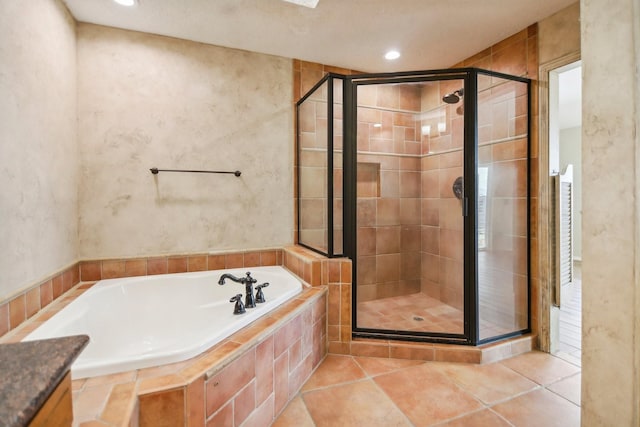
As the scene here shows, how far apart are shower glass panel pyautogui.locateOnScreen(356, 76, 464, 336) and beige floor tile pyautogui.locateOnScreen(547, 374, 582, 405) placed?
28.9 inches

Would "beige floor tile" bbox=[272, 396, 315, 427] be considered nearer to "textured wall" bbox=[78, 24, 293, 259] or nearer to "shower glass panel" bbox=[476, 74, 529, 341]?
"textured wall" bbox=[78, 24, 293, 259]

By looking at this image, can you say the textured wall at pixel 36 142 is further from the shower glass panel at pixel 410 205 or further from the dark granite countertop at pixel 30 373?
the shower glass panel at pixel 410 205

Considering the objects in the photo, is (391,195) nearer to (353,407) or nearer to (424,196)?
(424,196)

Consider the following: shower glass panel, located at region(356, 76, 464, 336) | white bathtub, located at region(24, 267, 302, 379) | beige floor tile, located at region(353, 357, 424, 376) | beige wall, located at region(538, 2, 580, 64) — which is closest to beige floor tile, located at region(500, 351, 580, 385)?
shower glass panel, located at region(356, 76, 464, 336)

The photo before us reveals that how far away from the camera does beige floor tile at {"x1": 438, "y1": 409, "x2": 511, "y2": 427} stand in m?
1.46

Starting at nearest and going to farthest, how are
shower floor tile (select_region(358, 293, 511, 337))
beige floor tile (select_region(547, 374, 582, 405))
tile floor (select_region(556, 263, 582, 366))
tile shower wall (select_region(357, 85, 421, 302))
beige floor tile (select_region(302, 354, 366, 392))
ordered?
beige floor tile (select_region(547, 374, 582, 405)), beige floor tile (select_region(302, 354, 366, 392)), tile floor (select_region(556, 263, 582, 366)), shower floor tile (select_region(358, 293, 511, 337)), tile shower wall (select_region(357, 85, 421, 302))

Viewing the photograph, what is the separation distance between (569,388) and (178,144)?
3.10 metres

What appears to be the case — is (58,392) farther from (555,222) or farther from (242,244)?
(555,222)

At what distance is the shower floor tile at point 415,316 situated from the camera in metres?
2.22

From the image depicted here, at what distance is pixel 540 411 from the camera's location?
5.08 feet

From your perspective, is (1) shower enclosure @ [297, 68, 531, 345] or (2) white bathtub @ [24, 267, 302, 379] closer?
(2) white bathtub @ [24, 267, 302, 379]

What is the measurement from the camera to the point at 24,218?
1467 millimetres

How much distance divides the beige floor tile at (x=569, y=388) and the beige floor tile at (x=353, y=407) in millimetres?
972

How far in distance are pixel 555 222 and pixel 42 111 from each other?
3340mm
